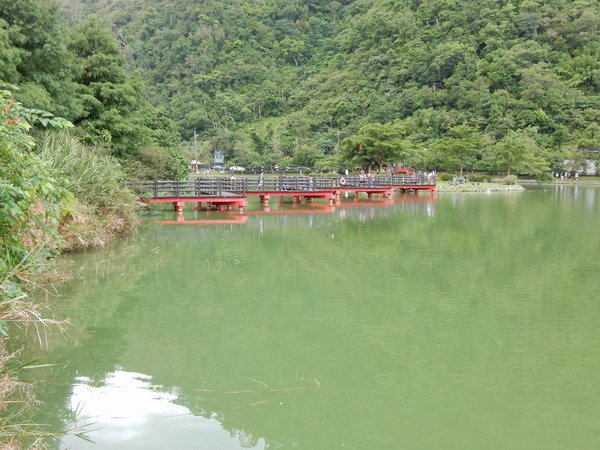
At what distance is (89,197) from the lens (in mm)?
15133

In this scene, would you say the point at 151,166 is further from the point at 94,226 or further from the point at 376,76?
the point at 376,76

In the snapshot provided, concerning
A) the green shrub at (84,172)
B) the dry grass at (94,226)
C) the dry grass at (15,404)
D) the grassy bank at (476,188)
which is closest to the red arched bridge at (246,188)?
the grassy bank at (476,188)

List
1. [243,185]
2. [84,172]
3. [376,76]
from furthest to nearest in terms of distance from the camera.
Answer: [376,76]
[243,185]
[84,172]

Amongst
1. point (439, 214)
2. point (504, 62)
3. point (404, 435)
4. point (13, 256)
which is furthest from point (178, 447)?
point (504, 62)

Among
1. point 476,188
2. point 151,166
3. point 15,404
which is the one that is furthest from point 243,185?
point 476,188

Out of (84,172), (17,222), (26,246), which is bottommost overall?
(26,246)

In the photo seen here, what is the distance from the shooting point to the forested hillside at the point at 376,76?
67.9 metres

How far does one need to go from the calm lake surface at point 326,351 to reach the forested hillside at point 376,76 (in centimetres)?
3473

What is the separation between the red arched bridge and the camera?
80.4 ft

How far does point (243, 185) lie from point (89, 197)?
1243 centimetres

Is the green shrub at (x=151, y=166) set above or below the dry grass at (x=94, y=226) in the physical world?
above

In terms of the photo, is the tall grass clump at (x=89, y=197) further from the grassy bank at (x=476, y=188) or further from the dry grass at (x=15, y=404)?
the grassy bank at (x=476, y=188)

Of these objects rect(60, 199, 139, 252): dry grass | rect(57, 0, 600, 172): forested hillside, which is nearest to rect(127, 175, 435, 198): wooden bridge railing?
rect(60, 199, 139, 252): dry grass

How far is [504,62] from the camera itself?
79312 mm
